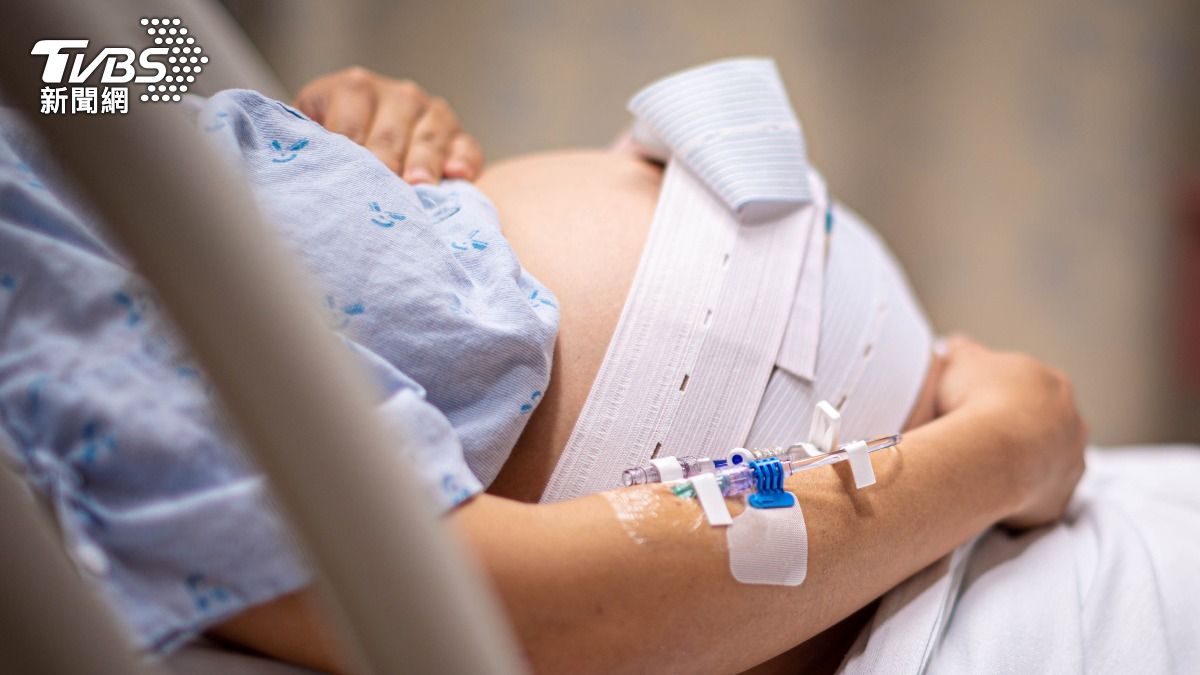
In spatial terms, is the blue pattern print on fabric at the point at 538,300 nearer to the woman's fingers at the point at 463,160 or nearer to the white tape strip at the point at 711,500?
the white tape strip at the point at 711,500

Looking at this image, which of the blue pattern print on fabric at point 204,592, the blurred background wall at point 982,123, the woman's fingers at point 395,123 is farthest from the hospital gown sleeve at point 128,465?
the blurred background wall at point 982,123

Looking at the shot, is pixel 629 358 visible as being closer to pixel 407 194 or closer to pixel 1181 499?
Answer: pixel 407 194

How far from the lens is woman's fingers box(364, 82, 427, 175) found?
0.80 m

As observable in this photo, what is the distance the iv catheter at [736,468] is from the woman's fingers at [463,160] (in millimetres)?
411

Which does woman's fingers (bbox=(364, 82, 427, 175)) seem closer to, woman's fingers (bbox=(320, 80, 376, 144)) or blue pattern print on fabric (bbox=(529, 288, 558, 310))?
woman's fingers (bbox=(320, 80, 376, 144))

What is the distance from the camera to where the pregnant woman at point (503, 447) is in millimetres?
425

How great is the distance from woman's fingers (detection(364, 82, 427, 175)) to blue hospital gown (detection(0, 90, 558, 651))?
0.25 meters

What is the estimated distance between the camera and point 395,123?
0.84 m

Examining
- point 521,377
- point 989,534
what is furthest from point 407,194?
point 989,534

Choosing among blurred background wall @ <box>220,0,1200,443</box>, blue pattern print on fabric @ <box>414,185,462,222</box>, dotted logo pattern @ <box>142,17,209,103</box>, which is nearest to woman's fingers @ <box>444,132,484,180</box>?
blue pattern print on fabric @ <box>414,185,462,222</box>

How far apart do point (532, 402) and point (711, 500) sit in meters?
0.13

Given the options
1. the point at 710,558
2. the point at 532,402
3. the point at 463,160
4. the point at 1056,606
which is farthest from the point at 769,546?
the point at 463,160

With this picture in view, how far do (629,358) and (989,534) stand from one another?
0.44 m

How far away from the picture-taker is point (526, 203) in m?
0.75
